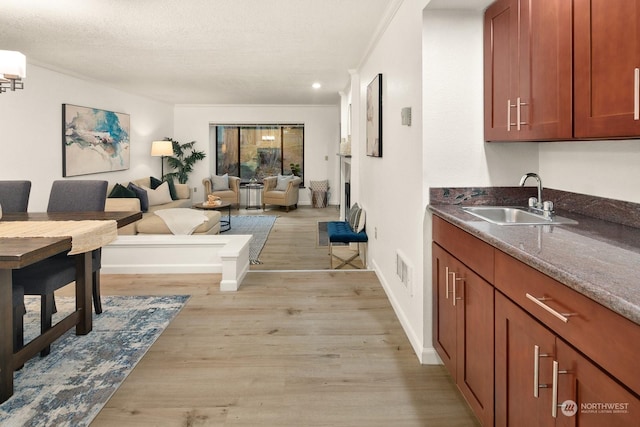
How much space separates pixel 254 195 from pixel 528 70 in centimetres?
945

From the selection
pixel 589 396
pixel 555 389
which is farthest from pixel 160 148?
pixel 589 396

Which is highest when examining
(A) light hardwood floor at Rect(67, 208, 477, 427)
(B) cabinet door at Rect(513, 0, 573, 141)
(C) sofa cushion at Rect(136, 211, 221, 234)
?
(B) cabinet door at Rect(513, 0, 573, 141)

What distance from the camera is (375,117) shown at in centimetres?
416

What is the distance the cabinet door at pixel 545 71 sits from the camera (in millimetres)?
1743

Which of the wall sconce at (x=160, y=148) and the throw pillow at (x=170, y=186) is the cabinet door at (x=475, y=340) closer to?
the throw pillow at (x=170, y=186)

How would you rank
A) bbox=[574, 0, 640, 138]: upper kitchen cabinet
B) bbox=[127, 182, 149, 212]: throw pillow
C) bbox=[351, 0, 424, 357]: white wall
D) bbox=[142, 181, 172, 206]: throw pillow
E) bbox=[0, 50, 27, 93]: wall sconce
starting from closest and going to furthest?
bbox=[574, 0, 640, 138]: upper kitchen cabinet → bbox=[351, 0, 424, 357]: white wall → bbox=[0, 50, 27, 93]: wall sconce → bbox=[127, 182, 149, 212]: throw pillow → bbox=[142, 181, 172, 206]: throw pillow

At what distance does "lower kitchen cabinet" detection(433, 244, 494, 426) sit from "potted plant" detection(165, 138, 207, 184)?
28.6 ft

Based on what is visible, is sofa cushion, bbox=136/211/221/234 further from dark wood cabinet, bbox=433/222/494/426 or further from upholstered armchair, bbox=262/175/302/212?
upholstered armchair, bbox=262/175/302/212

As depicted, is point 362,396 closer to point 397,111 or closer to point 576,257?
point 576,257

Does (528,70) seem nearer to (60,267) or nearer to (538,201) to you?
(538,201)

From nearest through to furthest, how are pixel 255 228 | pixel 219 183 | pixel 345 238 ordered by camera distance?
pixel 345 238 → pixel 255 228 → pixel 219 183

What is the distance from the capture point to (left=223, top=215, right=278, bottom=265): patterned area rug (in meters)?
6.26

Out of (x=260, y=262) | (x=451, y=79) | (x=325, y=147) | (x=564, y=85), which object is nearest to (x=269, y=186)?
(x=325, y=147)

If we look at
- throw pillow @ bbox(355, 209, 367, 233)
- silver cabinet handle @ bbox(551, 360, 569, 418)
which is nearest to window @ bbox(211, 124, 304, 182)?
throw pillow @ bbox(355, 209, 367, 233)
